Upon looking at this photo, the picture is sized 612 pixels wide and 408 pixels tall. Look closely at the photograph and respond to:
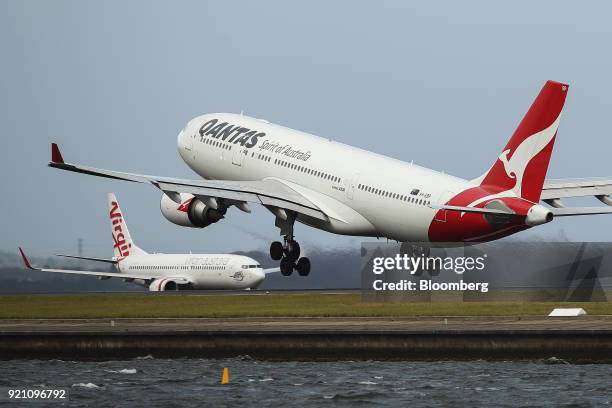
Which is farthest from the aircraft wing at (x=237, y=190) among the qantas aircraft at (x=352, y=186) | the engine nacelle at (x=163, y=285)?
the engine nacelle at (x=163, y=285)

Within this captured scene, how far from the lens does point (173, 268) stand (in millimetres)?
124688

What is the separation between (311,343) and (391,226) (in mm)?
16585

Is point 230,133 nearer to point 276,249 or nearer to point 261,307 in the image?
point 276,249

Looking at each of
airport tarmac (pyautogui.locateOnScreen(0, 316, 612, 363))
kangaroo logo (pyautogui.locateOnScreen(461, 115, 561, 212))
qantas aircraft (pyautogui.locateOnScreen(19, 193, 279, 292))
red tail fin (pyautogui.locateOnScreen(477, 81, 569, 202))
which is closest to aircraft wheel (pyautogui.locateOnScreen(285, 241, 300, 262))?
red tail fin (pyautogui.locateOnScreen(477, 81, 569, 202))

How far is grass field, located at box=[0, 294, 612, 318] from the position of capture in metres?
70.6

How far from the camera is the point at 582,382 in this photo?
186 feet

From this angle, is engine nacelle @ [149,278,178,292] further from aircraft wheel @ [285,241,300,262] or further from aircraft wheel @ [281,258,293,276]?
aircraft wheel @ [285,241,300,262]

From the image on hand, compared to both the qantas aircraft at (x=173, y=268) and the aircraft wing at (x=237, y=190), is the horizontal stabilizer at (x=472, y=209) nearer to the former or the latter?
the aircraft wing at (x=237, y=190)

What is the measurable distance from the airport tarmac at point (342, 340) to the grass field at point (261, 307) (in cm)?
418

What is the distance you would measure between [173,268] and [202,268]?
3.17 meters

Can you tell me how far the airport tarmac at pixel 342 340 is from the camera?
58.7m

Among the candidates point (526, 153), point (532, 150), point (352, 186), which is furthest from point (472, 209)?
point (352, 186)

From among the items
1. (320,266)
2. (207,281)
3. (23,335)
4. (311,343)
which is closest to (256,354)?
(311,343)

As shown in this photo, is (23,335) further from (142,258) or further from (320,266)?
(142,258)
